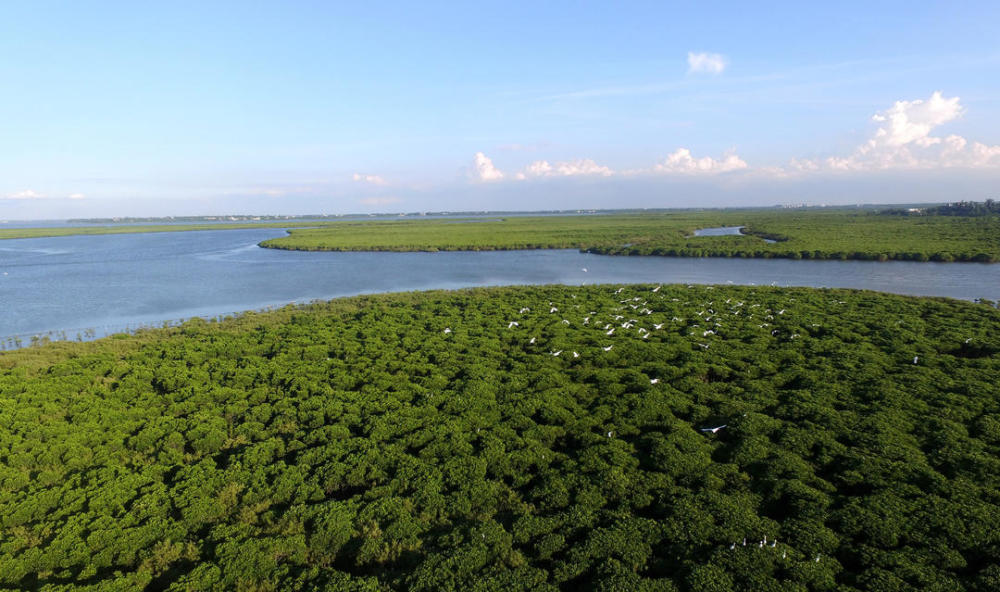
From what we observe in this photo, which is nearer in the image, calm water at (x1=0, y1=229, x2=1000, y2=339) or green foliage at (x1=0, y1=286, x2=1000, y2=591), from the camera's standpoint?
green foliage at (x1=0, y1=286, x2=1000, y2=591)

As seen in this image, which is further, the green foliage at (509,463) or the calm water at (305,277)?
the calm water at (305,277)

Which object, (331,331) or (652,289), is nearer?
(331,331)

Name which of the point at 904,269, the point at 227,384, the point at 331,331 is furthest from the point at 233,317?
the point at 904,269

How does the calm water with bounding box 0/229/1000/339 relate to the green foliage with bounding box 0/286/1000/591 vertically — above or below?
above

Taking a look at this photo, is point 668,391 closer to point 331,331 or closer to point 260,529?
point 260,529

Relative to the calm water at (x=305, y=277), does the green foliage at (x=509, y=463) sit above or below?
below

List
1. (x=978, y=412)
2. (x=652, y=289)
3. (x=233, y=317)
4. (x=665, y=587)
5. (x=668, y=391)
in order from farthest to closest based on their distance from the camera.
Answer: (x=652, y=289) < (x=233, y=317) < (x=668, y=391) < (x=978, y=412) < (x=665, y=587)
